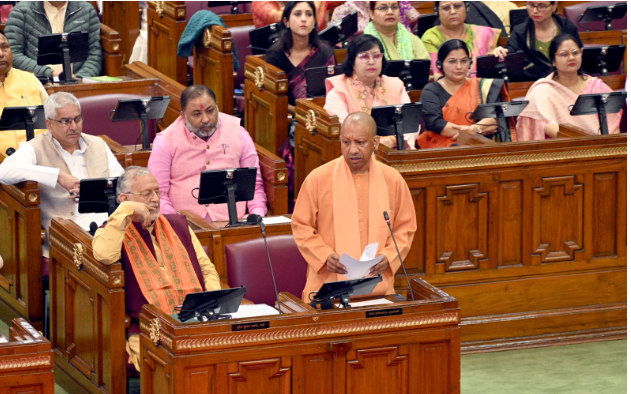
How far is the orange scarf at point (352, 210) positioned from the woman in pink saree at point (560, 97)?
1733 mm

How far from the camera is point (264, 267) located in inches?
192

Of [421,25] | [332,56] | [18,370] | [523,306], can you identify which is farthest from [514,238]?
[18,370]

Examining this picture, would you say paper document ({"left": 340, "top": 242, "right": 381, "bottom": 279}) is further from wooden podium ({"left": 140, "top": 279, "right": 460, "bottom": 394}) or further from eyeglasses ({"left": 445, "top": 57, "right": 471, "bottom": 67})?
eyeglasses ({"left": 445, "top": 57, "right": 471, "bottom": 67})

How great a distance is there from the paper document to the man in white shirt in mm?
1412

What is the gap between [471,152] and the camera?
5500 mm

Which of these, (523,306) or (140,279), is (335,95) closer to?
(523,306)

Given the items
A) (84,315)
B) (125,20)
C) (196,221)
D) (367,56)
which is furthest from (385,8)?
(84,315)

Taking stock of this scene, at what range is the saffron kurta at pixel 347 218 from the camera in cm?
458

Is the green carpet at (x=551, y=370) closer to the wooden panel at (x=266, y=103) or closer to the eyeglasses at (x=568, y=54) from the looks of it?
the eyeglasses at (x=568, y=54)

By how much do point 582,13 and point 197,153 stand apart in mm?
3723

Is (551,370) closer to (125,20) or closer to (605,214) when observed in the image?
(605,214)

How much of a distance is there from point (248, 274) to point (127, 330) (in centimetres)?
56

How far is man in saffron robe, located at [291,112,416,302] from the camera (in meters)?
4.57

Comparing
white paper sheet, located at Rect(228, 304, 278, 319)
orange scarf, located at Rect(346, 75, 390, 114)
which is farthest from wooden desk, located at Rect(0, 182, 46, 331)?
orange scarf, located at Rect(346, 75, 390, 114)
